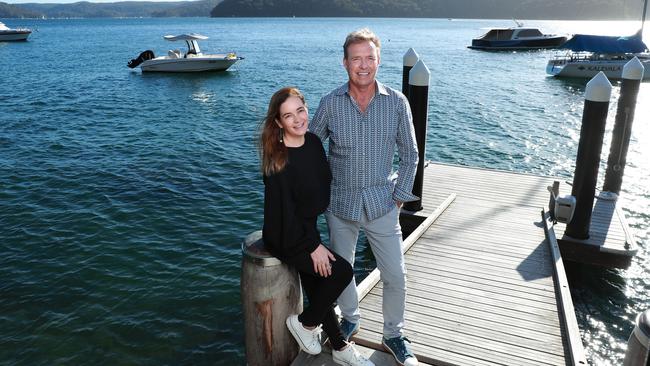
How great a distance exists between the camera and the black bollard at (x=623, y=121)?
34.1ft

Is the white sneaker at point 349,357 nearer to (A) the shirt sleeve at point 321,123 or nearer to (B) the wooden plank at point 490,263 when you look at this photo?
(A) the shirt sleeve at point 321,123

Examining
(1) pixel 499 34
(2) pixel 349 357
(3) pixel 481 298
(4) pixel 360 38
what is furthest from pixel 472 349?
(1) pixel 499 34

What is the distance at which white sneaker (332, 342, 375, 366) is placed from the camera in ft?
14.9

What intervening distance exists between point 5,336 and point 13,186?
25.1 ft

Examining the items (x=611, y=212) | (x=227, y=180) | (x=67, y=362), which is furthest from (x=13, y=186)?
(x=611, y=212)

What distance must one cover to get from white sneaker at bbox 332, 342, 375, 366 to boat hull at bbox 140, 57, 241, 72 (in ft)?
121

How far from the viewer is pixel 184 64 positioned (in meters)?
38.8

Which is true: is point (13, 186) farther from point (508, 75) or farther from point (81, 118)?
point (508, 75)

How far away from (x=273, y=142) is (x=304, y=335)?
170cm

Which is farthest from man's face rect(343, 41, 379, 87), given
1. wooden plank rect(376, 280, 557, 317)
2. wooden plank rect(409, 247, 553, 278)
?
wooden plank rect(409, 247, 553, 278)

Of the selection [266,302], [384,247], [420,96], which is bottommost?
[266,302]

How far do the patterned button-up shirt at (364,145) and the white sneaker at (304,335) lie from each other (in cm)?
100

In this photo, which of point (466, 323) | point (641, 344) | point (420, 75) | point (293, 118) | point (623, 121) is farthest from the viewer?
point (623, 121)

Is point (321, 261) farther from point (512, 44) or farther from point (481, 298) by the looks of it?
point (512, 44)
